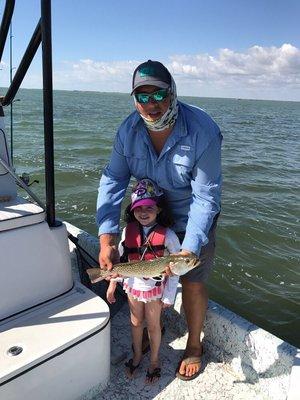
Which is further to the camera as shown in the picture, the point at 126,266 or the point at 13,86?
the point at 13,86

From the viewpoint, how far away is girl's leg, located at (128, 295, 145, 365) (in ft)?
9.64

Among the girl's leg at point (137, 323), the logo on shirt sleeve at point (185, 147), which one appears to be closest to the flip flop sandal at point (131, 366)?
the girl's leg at point (137, 323)

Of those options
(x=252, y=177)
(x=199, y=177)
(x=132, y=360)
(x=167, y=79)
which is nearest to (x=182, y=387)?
(x=132, y=360)

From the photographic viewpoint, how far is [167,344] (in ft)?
11.3

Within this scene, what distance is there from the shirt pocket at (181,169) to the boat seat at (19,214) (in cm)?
88

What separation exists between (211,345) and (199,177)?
59.2 inches

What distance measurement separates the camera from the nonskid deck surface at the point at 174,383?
9.68 feet

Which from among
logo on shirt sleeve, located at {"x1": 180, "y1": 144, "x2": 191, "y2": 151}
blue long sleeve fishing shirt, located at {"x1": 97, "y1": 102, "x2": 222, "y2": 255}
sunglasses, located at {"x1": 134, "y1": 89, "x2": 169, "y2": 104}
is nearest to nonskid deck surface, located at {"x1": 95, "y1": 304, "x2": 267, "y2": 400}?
blue long sleeve fishing shirt, located at {"x1": 97, "y1": 102, "x2": 222, "y2": 255}

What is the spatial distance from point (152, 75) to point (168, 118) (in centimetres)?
27

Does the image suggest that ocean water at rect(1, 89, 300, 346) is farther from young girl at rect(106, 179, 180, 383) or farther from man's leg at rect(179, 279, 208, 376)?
young girl at rect(106, 179, 180, 383)

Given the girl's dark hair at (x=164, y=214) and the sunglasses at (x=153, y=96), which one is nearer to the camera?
the sunglasses at (x=153, y=96)

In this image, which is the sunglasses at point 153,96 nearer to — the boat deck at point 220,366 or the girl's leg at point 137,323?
the girl's leg at point 137,323

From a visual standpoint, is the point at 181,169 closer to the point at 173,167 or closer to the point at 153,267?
the point at 173,167

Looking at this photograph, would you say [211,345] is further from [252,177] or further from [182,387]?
[252,177]
